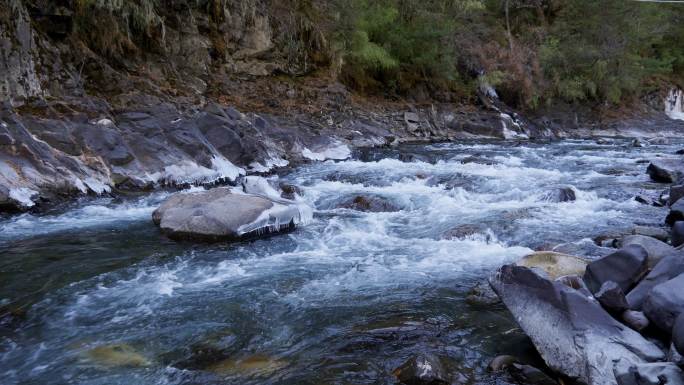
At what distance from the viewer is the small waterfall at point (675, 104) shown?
31.8 meters

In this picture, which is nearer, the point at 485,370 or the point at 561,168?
the point at 485,370

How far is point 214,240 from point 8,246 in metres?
2.76

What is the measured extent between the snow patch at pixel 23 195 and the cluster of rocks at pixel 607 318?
26.5ft

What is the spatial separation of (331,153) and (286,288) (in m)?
10.2

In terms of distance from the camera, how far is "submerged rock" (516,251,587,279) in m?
5.56

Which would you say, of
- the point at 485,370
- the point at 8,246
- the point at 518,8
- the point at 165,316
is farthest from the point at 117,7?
the point at 518,8

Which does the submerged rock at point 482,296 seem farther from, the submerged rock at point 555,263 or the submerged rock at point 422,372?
the submerged rock at point 422,372

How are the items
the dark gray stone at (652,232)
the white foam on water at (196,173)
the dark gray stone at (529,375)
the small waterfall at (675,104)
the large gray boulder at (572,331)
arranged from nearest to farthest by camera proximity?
the large gray boulder at (572,331)
the dark gray stone at (529,375)
the dark gray stone at (652,232)
the white foam on water at (196,173)
the small waterfall at (675,104)

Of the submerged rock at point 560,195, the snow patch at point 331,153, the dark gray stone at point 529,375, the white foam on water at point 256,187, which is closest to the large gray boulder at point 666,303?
the dark gray stone at point 529,375

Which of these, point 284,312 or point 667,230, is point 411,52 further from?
point 284,312

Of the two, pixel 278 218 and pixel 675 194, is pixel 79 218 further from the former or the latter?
pixel 675 194

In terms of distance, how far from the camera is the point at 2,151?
945 centimetres

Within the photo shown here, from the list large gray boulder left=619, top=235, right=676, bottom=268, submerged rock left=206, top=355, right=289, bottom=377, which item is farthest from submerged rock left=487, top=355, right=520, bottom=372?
large gray boulder left=619, top=235, right=676, bottom=268

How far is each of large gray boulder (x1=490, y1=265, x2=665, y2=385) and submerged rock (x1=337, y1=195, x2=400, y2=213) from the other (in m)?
5.48
